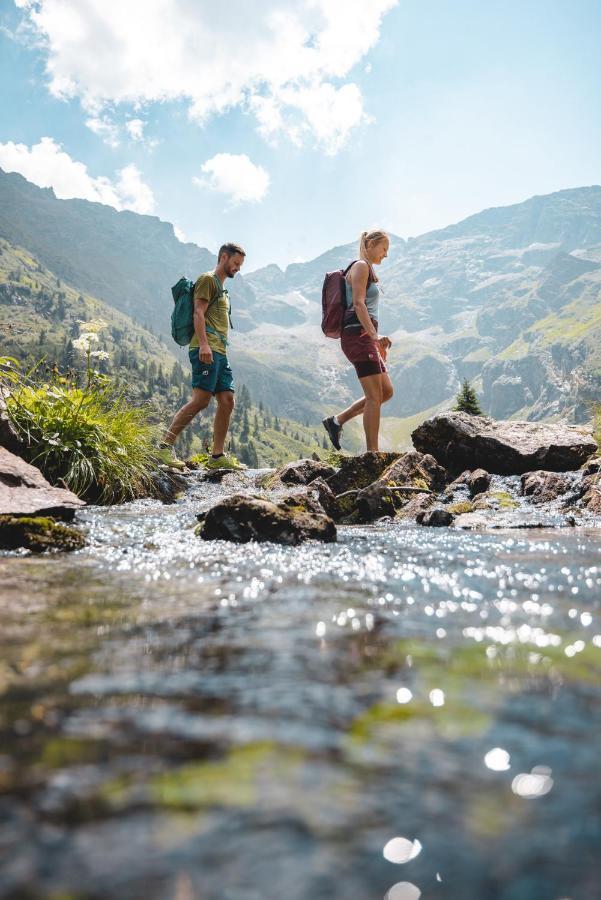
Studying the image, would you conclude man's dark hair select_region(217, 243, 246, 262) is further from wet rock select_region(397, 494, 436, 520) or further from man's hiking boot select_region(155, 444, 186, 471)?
wet rock select_region(397, 494, 436, 520)

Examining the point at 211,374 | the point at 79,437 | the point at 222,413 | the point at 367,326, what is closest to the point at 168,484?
the point at 222,413

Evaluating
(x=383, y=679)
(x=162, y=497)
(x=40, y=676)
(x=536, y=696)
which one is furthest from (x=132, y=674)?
(x=162, y=497)

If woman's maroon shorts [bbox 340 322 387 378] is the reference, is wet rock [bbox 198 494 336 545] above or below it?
below

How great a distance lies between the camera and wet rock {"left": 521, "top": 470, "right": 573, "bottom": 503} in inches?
422

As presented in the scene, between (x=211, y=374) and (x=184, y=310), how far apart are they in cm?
153

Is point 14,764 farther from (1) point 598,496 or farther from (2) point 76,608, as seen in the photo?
(1) point 598,496

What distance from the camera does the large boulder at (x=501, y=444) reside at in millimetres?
12797

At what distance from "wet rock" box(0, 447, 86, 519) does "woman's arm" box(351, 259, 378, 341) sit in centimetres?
663

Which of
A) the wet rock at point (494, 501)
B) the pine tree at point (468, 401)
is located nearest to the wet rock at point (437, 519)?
the wet rock at point (494, 501)

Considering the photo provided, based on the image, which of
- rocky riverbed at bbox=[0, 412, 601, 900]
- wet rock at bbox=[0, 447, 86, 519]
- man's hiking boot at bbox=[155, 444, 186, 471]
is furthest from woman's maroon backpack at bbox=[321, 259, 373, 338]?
rocky riverbed at bbox=[0, 412, 601, 900]

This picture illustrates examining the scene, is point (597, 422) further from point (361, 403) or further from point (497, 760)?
point (497, 760)

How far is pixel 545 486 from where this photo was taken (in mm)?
10969

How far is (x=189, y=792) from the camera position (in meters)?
1.47

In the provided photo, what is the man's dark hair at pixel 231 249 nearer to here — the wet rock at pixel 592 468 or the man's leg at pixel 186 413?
the man's leg at pixel 186 413
